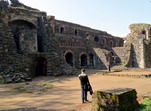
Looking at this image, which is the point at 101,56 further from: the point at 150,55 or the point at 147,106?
the point at 147,106

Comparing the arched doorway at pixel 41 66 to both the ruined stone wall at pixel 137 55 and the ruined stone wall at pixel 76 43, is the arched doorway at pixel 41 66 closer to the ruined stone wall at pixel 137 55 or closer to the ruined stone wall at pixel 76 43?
the ruined stone wall at pixel 76 43

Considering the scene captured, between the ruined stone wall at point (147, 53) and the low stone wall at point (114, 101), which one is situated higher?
the ruined stone wall at point (147, 53)

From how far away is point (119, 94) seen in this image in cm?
515

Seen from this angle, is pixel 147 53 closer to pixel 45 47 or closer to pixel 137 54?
pixel 137 54

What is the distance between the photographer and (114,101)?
5129mm

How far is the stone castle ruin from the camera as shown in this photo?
Answer: 15155mm

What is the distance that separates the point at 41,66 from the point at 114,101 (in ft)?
44.7

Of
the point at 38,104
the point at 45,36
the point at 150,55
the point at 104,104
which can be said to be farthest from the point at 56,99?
the point at 150,55

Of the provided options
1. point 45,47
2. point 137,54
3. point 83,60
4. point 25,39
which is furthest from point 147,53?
point 25,39

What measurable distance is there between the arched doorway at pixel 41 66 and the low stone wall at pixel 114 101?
12390 mm

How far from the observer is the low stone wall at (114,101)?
5109mm

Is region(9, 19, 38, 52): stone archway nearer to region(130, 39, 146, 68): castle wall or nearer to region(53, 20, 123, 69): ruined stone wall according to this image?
region(53, 20, 123, 69): ruined stone wall

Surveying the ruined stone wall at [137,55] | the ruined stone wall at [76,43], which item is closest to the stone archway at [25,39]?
the ruined stone wall at [76,43]

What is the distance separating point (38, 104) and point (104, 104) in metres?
2.77
